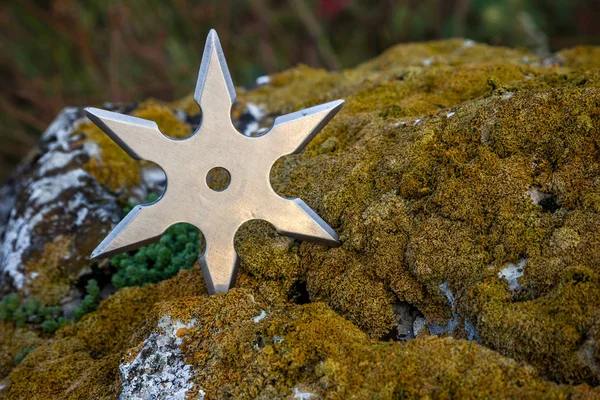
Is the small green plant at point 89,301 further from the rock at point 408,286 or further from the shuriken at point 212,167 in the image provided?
the shuriken at point 212,167

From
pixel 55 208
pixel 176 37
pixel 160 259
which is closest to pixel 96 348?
pixel 160 259

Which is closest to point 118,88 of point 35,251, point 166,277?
point 35,251

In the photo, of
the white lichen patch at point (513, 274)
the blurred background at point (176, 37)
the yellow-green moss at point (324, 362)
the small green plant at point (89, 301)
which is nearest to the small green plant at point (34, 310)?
the small green plant at point (89, 301)

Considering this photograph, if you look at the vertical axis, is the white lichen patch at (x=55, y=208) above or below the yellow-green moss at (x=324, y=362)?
above

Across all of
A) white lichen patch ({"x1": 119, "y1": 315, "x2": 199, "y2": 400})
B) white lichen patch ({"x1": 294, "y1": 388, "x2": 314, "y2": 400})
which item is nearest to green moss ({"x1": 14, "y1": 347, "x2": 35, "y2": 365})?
white lichen patch ({"x1": 119, "y1": 315, "x2": 199, "y2": 400})

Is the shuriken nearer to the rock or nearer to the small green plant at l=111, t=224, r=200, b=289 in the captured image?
the rock

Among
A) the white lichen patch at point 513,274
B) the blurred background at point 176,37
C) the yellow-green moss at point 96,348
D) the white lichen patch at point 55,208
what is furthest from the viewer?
the blurred background at point 176,37

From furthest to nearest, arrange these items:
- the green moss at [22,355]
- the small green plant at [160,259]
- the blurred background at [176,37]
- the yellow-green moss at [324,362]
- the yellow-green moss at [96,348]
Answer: the blurred background at [176,37], the small green plant at [160,259], the green moss at [22,355], the yellow-green moss at [96,348], the yellow-green moss at [324,362]
